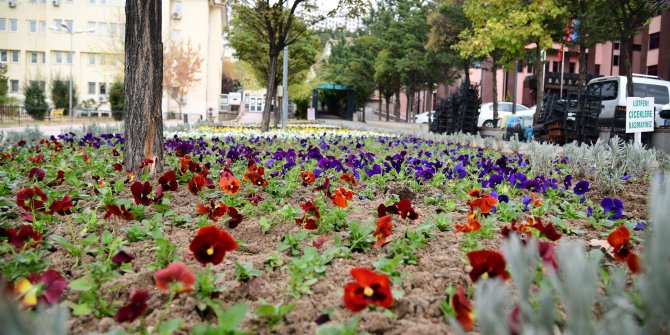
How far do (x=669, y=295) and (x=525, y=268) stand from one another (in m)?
0.27

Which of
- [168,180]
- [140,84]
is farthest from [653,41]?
[168,180]

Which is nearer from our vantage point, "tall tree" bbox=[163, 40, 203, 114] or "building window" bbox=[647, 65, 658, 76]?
"building window" bbox=[647, 65, 658, 76]

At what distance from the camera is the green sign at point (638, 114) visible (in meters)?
8.48

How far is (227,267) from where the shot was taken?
256cm

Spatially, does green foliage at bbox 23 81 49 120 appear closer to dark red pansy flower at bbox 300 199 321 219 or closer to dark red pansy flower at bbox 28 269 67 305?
dark red pansy flower at bbox 300 199 321 219

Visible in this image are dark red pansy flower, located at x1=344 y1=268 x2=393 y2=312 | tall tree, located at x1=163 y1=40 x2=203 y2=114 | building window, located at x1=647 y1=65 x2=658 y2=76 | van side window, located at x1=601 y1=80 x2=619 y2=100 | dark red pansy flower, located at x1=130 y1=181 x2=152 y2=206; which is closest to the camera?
dark red pansy flower, located at x1=344 y1=268 x2=393 y2=312

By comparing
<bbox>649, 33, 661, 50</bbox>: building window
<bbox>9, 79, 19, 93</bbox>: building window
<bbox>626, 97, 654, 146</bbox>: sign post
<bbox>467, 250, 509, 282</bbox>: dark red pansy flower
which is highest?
<bbox>649, 33, 661, 50</bbox>: building window

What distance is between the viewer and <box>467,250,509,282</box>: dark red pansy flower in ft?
5.23

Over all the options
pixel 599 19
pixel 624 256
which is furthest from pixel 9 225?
pixel 599 19

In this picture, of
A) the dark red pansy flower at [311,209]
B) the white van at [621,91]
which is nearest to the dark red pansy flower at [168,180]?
the dark red pansy flower at [311,209]

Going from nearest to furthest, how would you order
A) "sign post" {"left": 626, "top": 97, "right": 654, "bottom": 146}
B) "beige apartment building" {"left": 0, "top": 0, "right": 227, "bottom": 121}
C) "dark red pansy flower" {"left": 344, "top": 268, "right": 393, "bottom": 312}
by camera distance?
1. "dark red pansy flower" {"left": 344, "top": 268, "right": 393, "bottom": 312}
2. "sign post" {"left": 626, "top": 97, "right": 654, "bottom": 146}
3. "beige apartment building" {"left": 0, "top": 0, "right": 227, "bottom": 121}

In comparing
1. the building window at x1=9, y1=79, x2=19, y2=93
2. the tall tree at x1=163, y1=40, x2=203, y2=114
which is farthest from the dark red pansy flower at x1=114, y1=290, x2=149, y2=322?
the building window at x1=9, y1=79, x2=19, y2=93

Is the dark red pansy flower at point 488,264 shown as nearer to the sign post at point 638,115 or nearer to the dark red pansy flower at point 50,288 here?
the dark red pansy flower at point 50,288

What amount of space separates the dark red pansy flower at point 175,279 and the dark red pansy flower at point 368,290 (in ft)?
1.70
